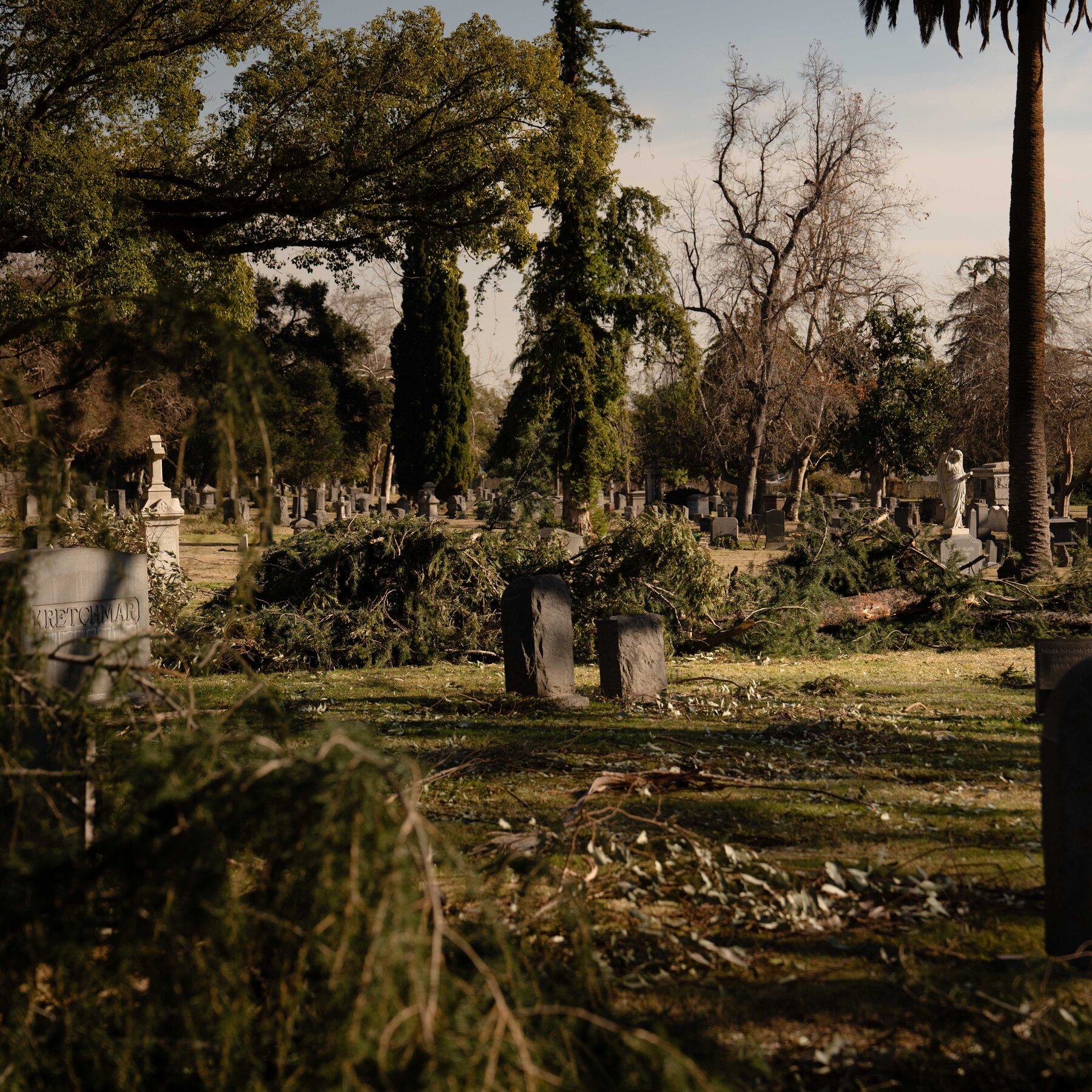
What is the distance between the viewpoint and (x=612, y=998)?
3232 millimetres

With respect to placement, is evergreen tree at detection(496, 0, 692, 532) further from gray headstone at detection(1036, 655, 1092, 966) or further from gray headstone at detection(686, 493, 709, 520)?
gray headstone at detection(1036, 655, 1092, 966)

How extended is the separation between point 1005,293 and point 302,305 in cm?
3073

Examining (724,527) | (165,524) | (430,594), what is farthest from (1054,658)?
(724,527)

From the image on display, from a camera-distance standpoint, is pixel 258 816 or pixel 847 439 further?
pixel 847 439

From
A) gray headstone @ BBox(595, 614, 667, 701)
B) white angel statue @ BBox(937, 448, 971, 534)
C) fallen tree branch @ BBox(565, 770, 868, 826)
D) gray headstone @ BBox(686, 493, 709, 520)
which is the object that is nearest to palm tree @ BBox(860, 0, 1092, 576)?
white angel statue @ BBox(937, 448, 971, 534)

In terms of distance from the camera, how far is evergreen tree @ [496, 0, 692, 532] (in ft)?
78.1

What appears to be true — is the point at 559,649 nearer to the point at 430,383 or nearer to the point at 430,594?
the point at 430,594

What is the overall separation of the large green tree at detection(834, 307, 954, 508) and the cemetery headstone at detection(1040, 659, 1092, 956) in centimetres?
3800

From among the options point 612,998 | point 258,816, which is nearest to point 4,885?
point 258,816

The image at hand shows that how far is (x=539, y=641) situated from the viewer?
28.5ft

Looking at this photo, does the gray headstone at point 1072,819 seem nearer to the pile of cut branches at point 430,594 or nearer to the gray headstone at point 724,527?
the pile of cut branches at point 430,594

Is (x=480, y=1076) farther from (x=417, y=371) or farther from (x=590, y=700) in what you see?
(x=417, y=371)

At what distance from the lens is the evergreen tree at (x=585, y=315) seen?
78.1 feet

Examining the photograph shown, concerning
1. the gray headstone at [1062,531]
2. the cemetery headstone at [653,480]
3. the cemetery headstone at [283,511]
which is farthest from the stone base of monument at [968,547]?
the cemetery headstone at [653,480]
